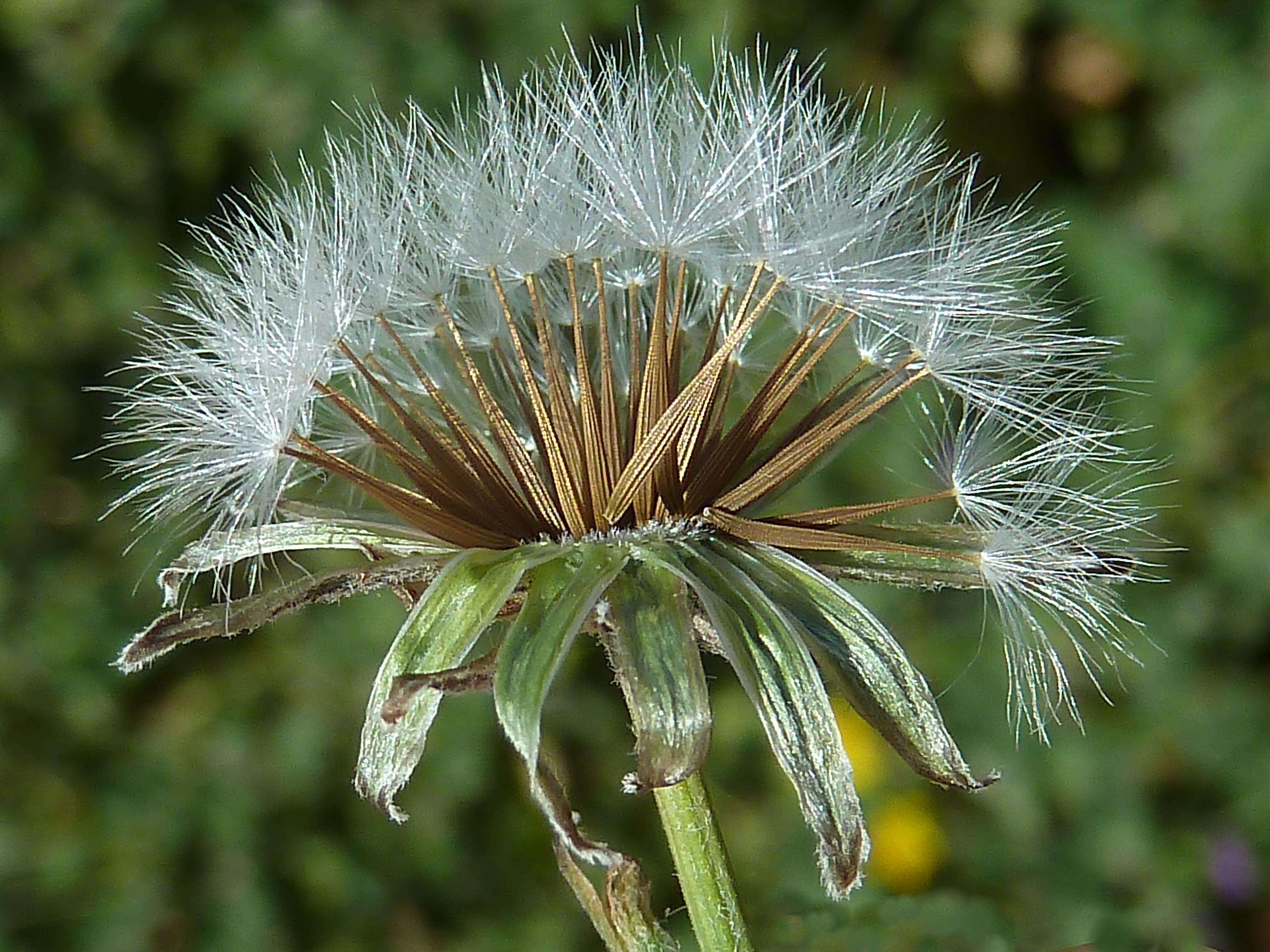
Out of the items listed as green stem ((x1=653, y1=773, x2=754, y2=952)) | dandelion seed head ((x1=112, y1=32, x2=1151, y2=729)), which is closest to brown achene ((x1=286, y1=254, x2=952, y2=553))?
dandelion seed head ((x1=112, y1=32, x2=1151, y2=729))

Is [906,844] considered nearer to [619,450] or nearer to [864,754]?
[864,754]

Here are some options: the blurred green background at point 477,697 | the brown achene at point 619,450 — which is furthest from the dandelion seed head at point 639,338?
the blurred green background at point 477,697

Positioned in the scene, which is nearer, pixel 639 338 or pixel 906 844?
pixel 639 338

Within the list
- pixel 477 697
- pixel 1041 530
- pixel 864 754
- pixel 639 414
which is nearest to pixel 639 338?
pixel 639 414

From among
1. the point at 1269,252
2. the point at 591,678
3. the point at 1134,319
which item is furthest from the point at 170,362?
the point at 1269,252

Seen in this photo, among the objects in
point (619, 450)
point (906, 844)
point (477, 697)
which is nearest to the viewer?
point (619, 450)

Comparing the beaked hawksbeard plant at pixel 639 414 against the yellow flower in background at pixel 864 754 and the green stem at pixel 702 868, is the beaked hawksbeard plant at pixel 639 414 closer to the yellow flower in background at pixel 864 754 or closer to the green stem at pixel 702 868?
the green stem at pixel 702 868

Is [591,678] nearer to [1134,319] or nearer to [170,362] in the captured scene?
[1134,319]

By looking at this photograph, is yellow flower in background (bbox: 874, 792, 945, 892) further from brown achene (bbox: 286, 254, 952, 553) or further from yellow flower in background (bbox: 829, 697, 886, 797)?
brown achene (bbox: 286, 254, 952, 553)
